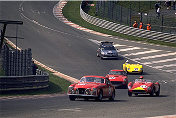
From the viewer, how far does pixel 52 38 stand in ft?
149

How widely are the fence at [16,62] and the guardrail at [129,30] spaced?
22306 mm

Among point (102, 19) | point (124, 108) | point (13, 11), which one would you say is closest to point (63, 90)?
point (124, 108)

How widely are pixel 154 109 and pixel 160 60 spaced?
23.0 m

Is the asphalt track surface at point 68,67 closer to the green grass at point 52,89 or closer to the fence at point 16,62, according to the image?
the green grass at point 52,89

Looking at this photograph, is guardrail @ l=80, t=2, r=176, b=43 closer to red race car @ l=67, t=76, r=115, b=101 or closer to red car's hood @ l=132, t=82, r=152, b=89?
red car's hood @ l=132, t=82, r=152, b=89

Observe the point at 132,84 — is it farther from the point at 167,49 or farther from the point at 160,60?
the point at 167,49

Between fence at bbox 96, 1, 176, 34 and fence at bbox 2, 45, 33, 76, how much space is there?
905 inches

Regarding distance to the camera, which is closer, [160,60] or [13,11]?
[160,60]

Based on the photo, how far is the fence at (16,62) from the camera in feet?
76.3

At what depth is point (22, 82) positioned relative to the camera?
21.6 meters

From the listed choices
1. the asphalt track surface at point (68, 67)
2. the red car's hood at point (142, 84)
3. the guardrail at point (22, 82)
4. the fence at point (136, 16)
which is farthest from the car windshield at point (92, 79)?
the fence at point (136, 16)

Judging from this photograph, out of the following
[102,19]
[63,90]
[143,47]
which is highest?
[102,19]

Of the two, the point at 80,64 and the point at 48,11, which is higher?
the point at 48,11

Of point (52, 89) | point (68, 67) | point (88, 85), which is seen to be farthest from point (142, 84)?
point (68, 67)
